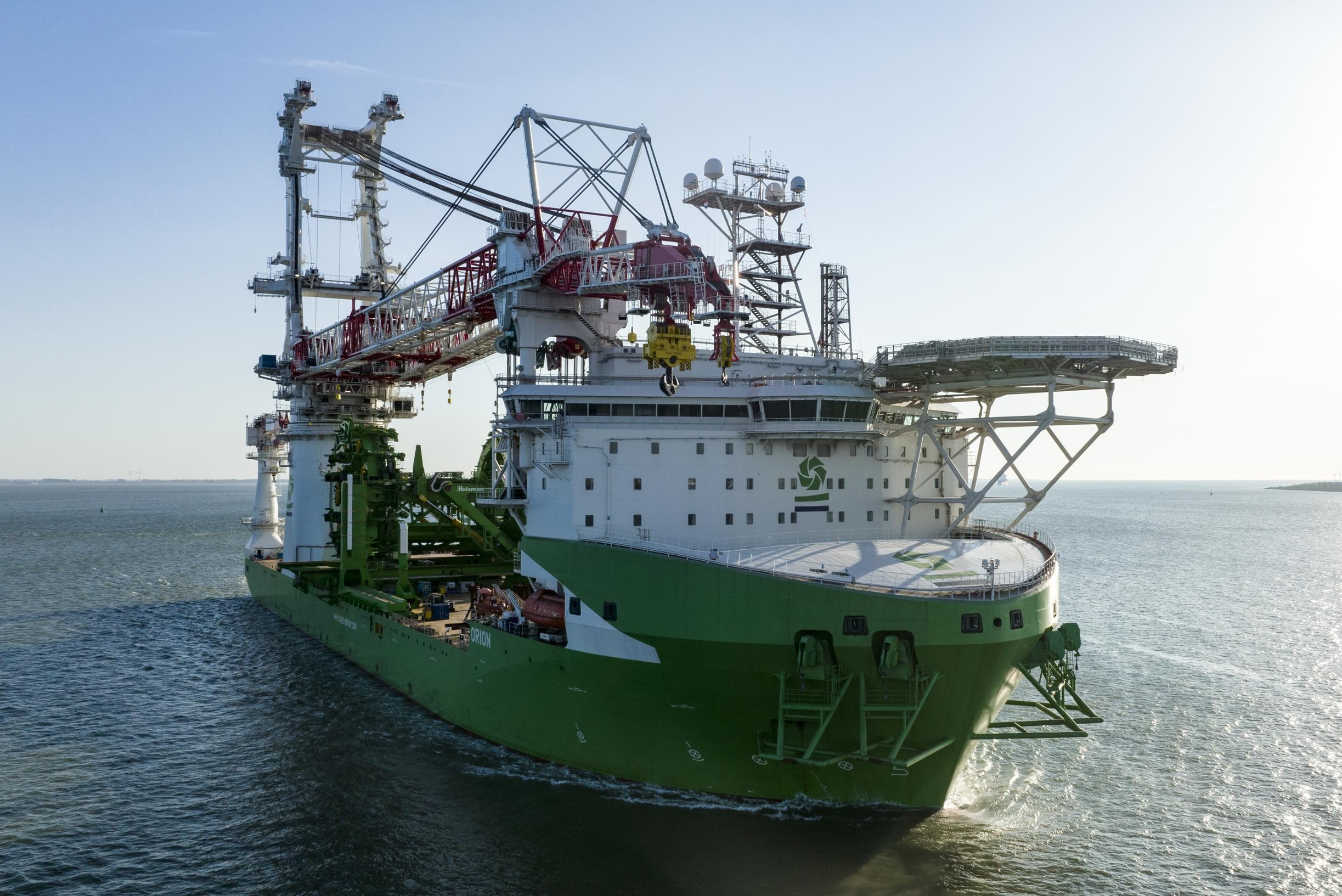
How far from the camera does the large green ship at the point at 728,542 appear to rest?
20719 mm

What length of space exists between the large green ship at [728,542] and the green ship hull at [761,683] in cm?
7

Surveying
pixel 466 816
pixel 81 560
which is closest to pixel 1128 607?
pixel 466 816

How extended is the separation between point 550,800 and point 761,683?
681 cm

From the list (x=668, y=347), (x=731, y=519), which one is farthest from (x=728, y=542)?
(x=668, y=347)

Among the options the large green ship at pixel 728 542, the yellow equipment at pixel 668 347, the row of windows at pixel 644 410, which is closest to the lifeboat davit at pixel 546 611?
the large green ship at pixel 728 542

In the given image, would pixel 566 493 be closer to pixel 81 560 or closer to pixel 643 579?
pixel 643 579

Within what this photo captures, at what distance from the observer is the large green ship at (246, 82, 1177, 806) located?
20.7 meters

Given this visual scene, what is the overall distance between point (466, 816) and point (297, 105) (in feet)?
141

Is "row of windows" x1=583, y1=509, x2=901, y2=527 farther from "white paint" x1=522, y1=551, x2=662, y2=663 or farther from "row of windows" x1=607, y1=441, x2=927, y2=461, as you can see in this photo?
"white paint" x1=522, y1=551, x2=662, y2=663

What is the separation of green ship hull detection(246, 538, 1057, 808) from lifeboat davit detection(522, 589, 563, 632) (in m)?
0.75

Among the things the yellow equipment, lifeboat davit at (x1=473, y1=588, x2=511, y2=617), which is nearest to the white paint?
lifeboat davit at (x1=473, y1=588, x2=511, y2=617)

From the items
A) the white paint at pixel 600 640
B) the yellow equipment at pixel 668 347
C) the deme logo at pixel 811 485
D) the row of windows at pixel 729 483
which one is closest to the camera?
the white paint at pixel 600 640

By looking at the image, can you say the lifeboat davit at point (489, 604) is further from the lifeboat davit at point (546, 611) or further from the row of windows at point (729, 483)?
the row of windows at point (729, 483)

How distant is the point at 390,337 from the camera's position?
42906 millimetres
